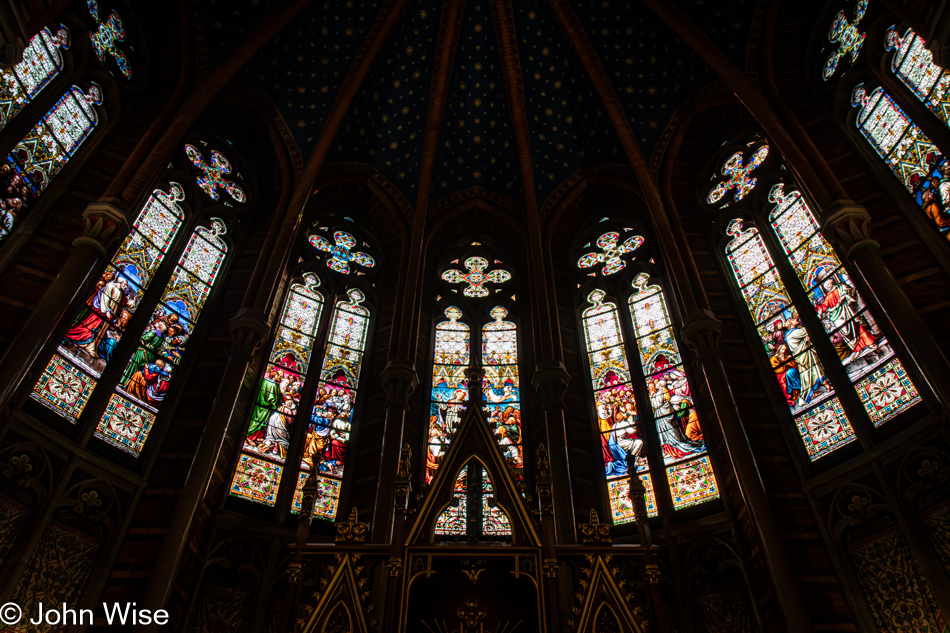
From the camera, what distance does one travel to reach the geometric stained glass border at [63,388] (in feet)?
26.3

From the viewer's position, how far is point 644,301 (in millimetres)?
12031

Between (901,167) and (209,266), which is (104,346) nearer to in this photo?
(209,266)

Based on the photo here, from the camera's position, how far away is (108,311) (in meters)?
9.10

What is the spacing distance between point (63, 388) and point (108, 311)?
127cm

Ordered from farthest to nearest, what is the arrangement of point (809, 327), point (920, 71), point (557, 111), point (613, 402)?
point (557, 111) → point (613, 402) → point (809, 327) → point (920, 71)

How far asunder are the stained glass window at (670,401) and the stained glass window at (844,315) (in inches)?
82.1

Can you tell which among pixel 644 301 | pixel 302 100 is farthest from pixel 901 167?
pixel 302 100

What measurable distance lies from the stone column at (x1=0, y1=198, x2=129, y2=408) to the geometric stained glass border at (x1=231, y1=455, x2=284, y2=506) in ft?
8.92

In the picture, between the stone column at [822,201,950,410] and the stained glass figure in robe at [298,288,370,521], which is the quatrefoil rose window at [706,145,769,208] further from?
the stained glass figure in robe at [298,288,370,521]

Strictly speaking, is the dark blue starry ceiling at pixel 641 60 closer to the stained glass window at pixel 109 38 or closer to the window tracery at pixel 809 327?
the window tracery at pixel 809 327

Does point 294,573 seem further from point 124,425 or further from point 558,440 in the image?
point 558,440

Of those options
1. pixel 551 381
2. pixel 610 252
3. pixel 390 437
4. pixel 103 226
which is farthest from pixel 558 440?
pixel 103 226

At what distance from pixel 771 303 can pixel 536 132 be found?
5.69 m

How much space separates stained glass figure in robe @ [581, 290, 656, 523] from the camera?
9805mm
